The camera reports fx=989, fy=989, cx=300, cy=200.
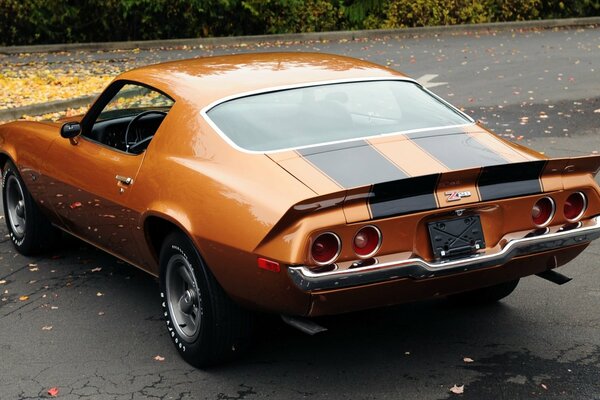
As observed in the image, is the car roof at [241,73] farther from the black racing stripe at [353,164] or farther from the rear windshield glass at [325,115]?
the black racing stripe at [353,164]

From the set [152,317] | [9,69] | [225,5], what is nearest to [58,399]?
[152,317]

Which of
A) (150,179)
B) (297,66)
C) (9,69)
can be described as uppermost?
(297,66)

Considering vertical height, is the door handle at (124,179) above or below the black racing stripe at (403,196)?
below

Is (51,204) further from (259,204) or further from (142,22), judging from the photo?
(142,22)

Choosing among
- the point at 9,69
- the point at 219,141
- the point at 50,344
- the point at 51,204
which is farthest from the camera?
the point at 9,69

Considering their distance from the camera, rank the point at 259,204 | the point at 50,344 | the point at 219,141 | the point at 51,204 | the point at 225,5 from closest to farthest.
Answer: the point at 259,204, the point at 219,141, the point at 50,344, the point at 51,204, the point at 225,5

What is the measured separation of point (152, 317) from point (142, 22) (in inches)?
680

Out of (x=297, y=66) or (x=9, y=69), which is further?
(x=9, y=69)

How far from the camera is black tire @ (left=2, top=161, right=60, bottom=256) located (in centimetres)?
701

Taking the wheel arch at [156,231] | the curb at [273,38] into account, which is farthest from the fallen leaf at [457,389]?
the curb at [273,38]

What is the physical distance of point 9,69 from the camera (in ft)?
60.7

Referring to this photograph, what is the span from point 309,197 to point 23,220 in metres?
3.61

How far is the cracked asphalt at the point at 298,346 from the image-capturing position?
4691mm

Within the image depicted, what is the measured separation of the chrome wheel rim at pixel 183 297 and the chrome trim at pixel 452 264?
2.84 ft
